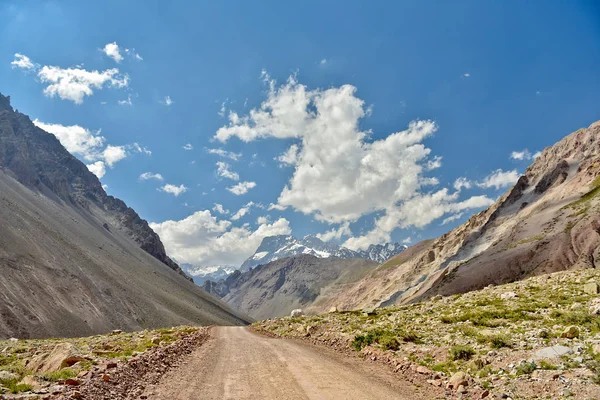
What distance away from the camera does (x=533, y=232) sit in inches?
4358

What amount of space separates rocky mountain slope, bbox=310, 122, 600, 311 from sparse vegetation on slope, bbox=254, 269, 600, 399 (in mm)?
68669

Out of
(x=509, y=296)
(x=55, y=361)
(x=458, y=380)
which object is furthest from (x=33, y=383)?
(x=509, y=296)

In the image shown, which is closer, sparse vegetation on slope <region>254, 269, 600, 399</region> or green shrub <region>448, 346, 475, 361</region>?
sparse vegetation on slope <region>254, 269, 600, 399</region>

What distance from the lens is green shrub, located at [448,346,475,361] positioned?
653 inches

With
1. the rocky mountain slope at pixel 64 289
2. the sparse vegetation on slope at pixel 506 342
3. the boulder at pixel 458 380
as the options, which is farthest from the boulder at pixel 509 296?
the rocky mountain slope at pixel 64 289

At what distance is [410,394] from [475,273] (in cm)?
9804

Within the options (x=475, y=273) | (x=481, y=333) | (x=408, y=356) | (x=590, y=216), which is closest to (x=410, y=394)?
(x=408, y=356)

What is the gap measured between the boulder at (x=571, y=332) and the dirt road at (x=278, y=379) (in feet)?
25.6

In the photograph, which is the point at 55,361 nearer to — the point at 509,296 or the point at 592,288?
the point at 509,296

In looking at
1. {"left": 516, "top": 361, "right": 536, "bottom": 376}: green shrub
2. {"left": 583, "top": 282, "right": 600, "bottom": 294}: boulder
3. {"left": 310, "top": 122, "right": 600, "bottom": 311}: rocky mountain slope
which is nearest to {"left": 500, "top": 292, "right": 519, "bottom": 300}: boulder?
{"left": 583, "top": 282, "right": 600, "bottom": 294}: boulder

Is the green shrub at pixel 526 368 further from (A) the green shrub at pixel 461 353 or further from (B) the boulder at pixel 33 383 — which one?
(B) the boulder at pixel 33 383

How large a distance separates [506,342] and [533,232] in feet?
370

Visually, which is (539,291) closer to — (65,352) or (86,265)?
(65,352)

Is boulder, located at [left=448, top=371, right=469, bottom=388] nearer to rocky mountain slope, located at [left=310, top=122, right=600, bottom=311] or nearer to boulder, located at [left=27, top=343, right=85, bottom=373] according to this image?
boulder, located at [left=27, top=343, right=85, bottom=373]
